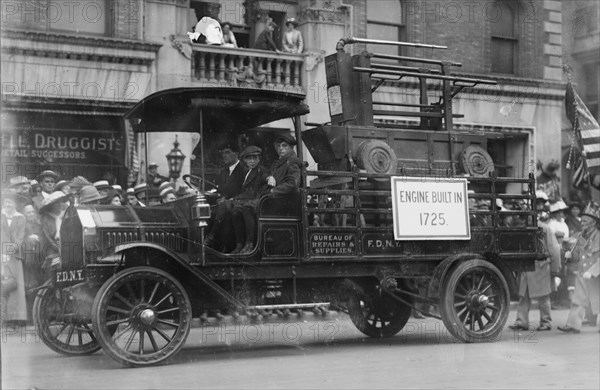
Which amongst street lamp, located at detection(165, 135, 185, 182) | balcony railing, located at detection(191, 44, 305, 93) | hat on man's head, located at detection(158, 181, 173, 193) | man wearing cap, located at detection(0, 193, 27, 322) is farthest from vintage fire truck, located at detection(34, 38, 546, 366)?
balcony railing, located at detection(191, 44, 305, 93)

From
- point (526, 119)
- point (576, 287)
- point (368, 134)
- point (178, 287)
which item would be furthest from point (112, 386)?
point (576, 287)

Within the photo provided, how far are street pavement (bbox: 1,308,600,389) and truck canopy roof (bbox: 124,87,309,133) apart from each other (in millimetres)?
2139

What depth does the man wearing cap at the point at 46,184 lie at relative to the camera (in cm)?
1016

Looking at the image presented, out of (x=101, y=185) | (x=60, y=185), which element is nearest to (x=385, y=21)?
(x=101, y=185)

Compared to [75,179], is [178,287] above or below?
below

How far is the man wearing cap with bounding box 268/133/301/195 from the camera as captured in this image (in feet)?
31.2

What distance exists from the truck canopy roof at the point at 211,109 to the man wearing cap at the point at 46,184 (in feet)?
3.30

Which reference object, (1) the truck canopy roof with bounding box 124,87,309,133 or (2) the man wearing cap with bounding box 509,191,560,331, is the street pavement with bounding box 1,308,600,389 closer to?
(2) the man wearing cap with bounding box 509,191,560,331

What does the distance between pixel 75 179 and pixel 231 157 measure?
1.58 metres

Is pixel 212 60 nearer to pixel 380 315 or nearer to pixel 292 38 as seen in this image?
pixel 292 38

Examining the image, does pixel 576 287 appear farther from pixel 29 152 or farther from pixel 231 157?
pixel 29 152

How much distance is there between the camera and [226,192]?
33.4 ft

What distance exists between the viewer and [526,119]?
1055 cm

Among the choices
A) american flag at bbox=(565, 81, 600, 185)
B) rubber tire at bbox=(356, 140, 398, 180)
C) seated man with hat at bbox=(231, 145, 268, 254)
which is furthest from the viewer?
rubber tire at bbox=(356, 140, 398, 180)
